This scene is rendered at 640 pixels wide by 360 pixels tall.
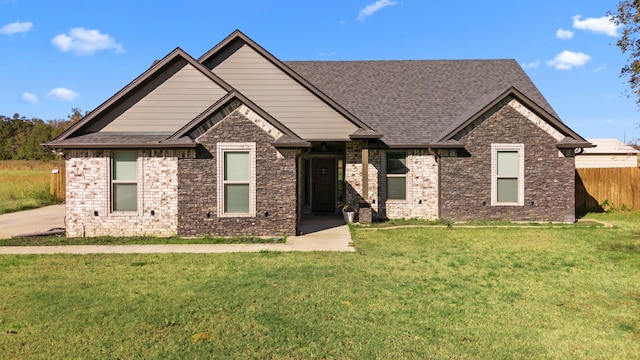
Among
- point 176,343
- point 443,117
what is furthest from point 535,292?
point 443,117

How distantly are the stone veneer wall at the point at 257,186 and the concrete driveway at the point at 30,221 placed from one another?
19.4ft

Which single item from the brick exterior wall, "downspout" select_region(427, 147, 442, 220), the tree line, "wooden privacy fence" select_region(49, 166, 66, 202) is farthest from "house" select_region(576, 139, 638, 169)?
the tree line

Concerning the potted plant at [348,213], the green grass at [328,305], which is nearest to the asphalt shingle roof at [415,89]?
the potted plant at [348,213]

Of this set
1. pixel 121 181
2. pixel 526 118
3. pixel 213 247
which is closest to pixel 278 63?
pixel 121 181

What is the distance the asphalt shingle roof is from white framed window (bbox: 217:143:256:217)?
19.9ft

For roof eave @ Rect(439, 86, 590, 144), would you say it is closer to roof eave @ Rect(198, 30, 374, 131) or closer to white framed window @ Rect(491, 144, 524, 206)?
white framed window @ Rect(491, 144, 524, 206)

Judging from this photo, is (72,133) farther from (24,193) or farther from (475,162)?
(24,193)

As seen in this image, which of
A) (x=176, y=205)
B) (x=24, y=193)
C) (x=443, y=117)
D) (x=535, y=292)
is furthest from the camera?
(x=24, y=193)

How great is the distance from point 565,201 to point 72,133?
1741cm

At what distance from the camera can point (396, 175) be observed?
1587cm

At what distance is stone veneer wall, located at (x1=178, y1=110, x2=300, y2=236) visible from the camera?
1206 centimetres

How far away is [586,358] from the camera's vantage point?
4320 mm

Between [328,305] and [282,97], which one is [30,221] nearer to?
[282,97]

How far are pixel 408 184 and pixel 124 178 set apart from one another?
1025cm
